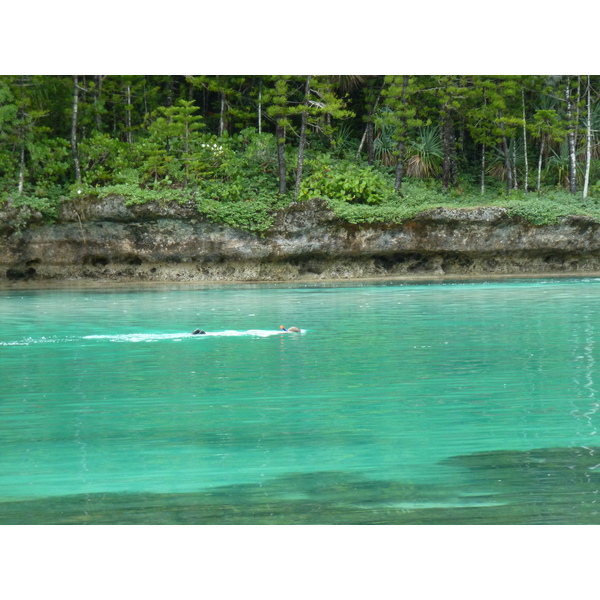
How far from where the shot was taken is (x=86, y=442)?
6246 millimetres

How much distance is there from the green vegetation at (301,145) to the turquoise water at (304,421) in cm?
1342

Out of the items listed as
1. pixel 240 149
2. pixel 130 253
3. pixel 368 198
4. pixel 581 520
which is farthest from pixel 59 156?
pixel 581 520

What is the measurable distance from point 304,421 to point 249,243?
1981cm

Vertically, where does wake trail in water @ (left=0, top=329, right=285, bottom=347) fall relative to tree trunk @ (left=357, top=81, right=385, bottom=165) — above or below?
below

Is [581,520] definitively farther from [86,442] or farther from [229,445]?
[86,442]

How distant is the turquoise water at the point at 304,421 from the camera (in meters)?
4.86

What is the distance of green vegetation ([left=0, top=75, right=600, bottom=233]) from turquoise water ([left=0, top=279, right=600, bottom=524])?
13.4 m

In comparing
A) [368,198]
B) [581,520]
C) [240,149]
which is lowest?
[581,520]

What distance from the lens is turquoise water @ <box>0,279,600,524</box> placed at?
486 cm

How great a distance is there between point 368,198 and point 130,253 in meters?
8.30

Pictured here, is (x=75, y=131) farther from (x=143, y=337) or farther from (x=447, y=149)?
(x=143, y=337)

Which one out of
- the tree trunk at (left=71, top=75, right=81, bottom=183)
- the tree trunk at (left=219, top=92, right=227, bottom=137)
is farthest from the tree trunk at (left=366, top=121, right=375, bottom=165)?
the tree trunk at (left=71, top=75, right=81, bottom=183)

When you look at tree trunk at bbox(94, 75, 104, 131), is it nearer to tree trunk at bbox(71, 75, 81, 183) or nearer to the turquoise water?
tree trunk at bbox(71, 75, 81, 183)

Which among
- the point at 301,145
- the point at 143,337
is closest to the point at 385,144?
the point at 301,145
